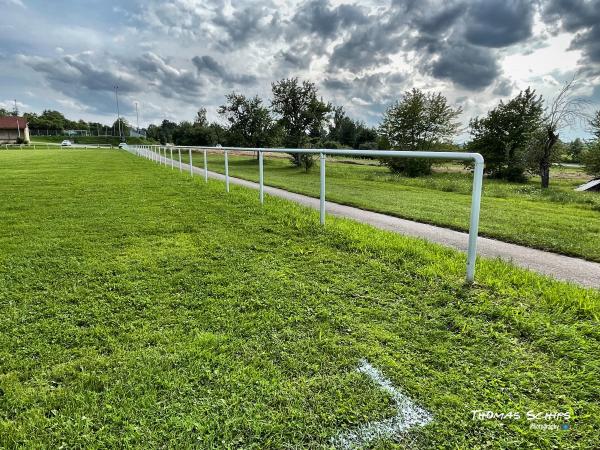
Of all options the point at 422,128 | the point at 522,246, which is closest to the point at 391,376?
the point at 522,246

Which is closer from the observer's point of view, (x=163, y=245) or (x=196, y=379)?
(x=196, y=379)

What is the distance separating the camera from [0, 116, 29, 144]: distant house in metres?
73.9

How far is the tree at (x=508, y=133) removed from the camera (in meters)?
29.0

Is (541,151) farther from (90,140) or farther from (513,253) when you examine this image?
(90,140)

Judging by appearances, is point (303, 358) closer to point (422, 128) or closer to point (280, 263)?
point (280, 263)

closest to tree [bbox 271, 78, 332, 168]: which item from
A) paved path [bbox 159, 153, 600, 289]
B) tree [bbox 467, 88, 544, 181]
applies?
tree [bbox 467, 88, 544, 181]

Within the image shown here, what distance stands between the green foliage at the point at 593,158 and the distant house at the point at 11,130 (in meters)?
90.3

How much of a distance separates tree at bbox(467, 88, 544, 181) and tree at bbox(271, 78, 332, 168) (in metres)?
13.9

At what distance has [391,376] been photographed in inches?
89.3

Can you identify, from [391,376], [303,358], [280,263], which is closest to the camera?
[391,376]

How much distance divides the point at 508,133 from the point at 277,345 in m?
33.7

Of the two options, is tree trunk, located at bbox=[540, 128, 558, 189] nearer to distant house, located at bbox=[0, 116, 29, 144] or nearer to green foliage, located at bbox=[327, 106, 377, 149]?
green foliage, located at bbox=[327, 106, 377, 149]

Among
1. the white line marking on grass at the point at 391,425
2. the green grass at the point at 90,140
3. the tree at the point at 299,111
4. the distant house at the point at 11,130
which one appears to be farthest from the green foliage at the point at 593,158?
the distant house at the point at 11,130

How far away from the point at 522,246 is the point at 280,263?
360cm
